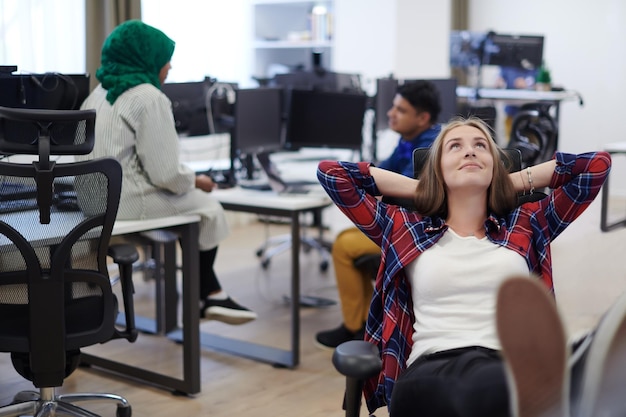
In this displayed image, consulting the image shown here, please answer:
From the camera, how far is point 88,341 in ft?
8.41

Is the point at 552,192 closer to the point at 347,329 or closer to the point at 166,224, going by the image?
the point at 166,224

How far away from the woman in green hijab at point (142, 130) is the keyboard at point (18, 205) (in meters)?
0.78

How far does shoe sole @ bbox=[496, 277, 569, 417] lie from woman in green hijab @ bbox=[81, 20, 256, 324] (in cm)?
216

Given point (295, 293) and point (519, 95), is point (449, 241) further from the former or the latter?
point (519, 95)

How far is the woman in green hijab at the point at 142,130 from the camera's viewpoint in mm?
3229

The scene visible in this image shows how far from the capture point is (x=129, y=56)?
10.9 feet

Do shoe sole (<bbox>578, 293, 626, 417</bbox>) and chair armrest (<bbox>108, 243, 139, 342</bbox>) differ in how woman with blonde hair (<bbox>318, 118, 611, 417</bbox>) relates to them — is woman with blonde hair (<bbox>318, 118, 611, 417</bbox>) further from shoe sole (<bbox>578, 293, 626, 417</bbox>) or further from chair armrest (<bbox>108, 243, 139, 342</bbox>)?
chair armrest (<bbox>108, 243, 139, 342</bbox>)

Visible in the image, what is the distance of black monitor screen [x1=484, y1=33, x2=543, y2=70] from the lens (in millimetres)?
7156

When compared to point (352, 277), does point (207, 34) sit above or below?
above

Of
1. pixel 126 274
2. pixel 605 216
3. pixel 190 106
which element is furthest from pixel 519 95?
pixel 126 274

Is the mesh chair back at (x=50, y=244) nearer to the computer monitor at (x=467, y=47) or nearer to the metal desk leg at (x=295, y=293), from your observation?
the metal desk leg at (x=295, y=293)

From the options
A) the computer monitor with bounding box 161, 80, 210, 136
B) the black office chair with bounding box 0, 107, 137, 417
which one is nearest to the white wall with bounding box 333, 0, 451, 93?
the computer monitor with bounding box 161, 80, 210, 136

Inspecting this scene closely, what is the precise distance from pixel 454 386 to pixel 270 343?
88.0 inches

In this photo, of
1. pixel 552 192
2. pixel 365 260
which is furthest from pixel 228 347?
pixel 552 192
